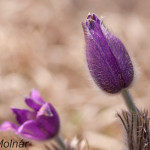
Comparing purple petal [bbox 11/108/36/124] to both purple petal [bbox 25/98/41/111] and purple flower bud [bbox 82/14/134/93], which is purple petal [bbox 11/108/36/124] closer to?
purple petal [bbox 25/98/41/111]

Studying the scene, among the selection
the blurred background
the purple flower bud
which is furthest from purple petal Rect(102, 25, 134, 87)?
the blurred background

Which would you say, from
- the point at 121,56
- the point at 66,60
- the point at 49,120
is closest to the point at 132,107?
the point at 121,56

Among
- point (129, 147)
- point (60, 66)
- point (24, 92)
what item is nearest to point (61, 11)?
point (60, 66)

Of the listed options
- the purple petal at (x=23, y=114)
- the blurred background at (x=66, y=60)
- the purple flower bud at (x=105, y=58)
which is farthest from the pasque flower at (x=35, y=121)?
the blurred background at (x=66, y=60)

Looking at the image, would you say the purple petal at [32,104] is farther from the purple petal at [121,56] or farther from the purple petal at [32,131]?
the purple petal at [121,56]

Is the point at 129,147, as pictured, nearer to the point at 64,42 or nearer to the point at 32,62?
the point at 32,62

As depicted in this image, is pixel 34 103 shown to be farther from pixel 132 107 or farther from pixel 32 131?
pixel 132 107
